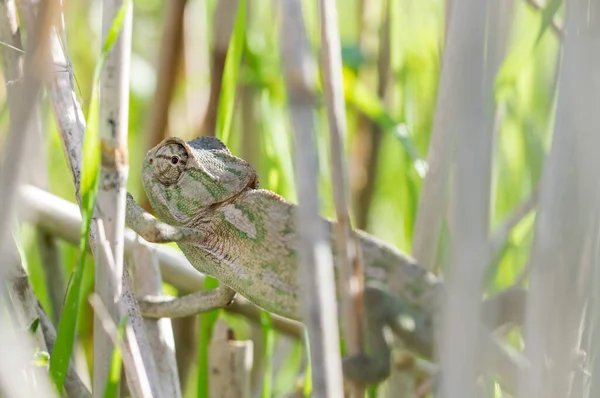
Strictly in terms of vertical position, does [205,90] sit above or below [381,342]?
above

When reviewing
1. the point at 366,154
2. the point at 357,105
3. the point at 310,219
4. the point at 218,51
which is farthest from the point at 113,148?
the point at 366,154

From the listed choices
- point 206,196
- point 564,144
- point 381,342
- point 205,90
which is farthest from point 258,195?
point 205,90

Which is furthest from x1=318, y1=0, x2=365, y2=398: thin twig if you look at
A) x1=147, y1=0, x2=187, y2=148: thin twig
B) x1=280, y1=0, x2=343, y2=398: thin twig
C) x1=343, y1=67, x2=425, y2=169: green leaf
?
x1=147, y1=0, x2=187, y2=148: thin twig

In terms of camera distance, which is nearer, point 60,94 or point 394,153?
point 60,94

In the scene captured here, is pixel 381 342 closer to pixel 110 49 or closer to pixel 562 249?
pixel 562 249

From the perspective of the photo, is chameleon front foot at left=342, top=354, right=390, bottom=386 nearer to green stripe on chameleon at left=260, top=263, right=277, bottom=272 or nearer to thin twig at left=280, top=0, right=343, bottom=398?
thin twig at left=280, top=0, right=343, bottom=398

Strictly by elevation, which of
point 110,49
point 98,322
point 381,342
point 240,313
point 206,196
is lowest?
point 240,313

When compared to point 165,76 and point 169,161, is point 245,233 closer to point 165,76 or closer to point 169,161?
point 169,161
